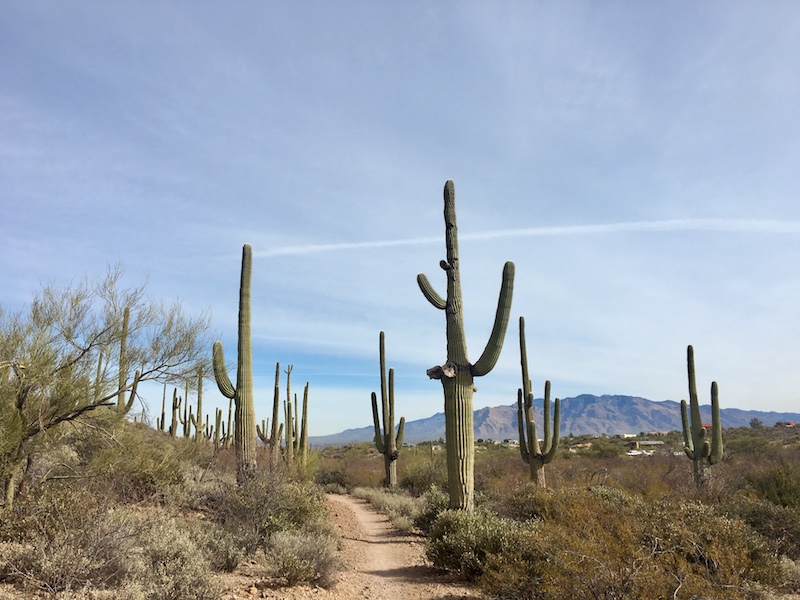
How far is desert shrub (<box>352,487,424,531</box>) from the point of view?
1411 cm

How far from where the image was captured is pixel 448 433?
10641 mm

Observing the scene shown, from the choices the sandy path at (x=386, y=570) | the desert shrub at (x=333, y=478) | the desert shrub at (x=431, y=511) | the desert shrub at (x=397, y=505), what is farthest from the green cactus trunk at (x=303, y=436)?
the desert shrub at (x=431, y=511)

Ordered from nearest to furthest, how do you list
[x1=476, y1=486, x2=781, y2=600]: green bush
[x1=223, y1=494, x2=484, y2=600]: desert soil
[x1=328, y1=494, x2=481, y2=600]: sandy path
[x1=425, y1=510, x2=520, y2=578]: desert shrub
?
[x1=476, y1=486, x2=781, y2=600]: green bush < [x1=223, y1=494, x2=484, y2=600]: desert soil < [x1=328, y1=494, x2=481, y2=600]: sandy path < [x1=425, y1=510, x2=520, y2=578]: desert shrub

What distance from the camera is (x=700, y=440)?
16953 millimetres

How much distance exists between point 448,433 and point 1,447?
294 inches

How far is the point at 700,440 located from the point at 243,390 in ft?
45.7

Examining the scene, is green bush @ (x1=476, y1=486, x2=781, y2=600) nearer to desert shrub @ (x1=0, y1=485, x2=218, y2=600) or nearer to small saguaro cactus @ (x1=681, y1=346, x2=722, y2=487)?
desert shrub @ (x1=0, y1=485, x2=218, y2=600)

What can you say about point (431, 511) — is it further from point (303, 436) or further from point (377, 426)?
point (303, 436)

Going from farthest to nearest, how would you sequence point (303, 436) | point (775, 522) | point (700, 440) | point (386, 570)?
point (303, 436)
point (700, 440)
point (386, 570)
point (775, 522)

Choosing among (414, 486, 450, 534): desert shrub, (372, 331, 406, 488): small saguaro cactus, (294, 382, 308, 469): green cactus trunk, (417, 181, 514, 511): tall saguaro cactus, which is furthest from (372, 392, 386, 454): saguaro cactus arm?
(417, 181, 514, 511): tall saguaro cactus

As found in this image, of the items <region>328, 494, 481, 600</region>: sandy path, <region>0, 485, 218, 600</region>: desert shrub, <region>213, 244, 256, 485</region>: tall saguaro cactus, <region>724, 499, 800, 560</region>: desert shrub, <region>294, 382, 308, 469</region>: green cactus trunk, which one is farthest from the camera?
<region>294, 382, 308, 469</region>: green cactus trunk

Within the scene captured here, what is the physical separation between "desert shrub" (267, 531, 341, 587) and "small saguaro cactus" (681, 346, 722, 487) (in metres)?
11.2

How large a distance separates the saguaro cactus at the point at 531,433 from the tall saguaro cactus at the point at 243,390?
8384mm

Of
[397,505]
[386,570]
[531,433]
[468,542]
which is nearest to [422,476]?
[397,505]
